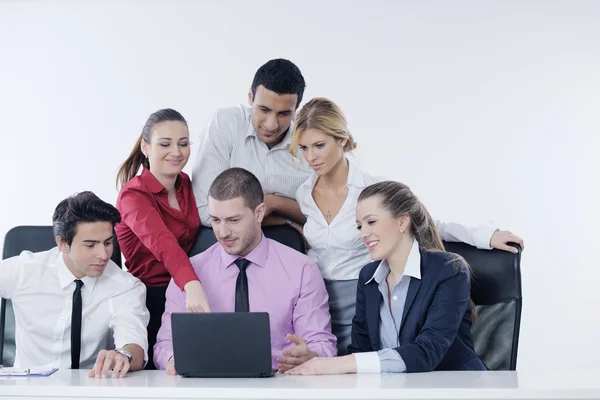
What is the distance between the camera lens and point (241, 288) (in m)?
2.83

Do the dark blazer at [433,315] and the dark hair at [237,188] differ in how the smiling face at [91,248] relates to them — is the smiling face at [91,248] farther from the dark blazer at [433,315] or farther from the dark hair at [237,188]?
the dark blazer at [433,315]

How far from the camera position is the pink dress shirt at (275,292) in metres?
2.73

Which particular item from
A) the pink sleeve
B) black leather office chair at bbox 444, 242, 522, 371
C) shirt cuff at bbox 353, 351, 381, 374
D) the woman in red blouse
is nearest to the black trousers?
the woman in red blouse

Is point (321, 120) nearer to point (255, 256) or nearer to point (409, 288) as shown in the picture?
point (255, 256)

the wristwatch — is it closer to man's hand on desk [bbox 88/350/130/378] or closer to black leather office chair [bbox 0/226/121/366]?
man's hand on desk [bbox 88/350/130/378]

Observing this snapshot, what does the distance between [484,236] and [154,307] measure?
122cm

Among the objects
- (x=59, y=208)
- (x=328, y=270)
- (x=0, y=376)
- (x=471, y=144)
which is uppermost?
(x=471, y=144)

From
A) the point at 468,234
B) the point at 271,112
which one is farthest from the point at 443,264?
the point at 271,112

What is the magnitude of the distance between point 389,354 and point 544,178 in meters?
2.98

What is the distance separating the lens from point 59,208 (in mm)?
2748

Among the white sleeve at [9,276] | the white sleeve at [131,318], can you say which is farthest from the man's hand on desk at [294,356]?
the white sleeve at [9,276]

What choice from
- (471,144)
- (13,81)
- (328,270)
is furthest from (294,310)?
(13,81)

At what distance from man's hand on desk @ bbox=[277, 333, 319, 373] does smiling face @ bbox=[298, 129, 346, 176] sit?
0.80 m

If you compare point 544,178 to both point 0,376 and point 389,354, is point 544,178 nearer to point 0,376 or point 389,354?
point 389,354
